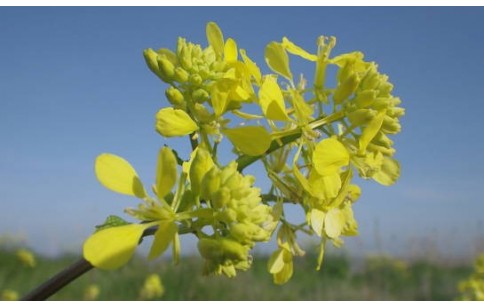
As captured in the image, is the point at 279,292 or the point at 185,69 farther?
the point at 279,292

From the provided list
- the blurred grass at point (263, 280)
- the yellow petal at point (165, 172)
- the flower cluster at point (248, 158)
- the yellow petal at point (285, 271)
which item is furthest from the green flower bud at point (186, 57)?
the blurred grass at point (263, 280)

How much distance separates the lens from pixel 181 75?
98 centimetres

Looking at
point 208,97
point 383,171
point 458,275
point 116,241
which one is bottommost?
point 458,275

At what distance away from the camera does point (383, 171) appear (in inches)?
43.5

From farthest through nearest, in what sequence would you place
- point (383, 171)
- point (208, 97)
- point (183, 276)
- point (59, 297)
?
point (183, 276) → point (59, 297) → point (383, 171) → point (208, 97)

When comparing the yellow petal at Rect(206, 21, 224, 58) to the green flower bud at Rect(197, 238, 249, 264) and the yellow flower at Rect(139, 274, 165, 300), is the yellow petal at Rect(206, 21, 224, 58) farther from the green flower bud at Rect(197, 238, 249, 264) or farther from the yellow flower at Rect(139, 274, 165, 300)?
the yellow flower at Rect(139, 274, 165, 300)

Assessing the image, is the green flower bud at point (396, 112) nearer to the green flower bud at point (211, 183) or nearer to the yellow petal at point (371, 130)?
the yellow petal at point (371, 130)

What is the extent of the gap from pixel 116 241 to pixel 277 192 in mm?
335

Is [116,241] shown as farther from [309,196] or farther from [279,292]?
[279,292]

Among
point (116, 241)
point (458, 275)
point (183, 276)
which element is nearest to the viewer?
point (116, 241)

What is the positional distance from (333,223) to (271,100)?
0.26 meters

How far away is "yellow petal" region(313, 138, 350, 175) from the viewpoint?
0.91 meters

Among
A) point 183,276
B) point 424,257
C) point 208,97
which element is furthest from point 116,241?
point 424,257

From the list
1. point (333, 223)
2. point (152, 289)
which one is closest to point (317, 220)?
point (333, 223)
